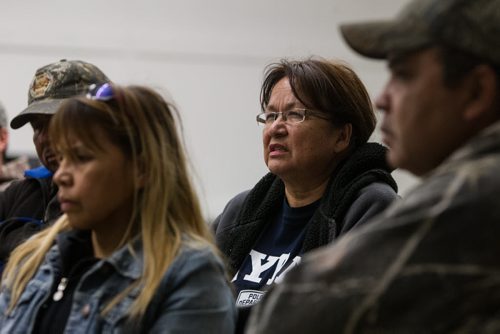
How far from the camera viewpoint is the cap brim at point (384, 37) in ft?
4.80

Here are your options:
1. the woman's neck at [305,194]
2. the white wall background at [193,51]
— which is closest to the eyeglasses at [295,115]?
the woman's neck at [305,194]

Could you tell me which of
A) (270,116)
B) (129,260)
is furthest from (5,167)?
(129,260)

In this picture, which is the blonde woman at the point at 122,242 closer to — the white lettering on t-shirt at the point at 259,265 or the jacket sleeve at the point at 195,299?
the jacket sleeve at the point at 195,299

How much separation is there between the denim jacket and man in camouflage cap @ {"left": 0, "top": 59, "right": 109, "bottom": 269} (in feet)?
2.64

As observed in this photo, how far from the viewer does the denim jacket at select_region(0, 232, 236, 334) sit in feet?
6.23

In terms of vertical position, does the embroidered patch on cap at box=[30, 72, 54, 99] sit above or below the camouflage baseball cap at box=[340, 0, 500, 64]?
below

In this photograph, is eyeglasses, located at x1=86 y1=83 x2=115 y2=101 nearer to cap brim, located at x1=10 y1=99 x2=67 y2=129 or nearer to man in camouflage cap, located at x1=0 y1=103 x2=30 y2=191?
cap brim, located at x1=10 y1=99 x2=67 y2=129

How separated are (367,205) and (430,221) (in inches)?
57.1

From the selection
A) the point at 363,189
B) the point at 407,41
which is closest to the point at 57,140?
the point at 407,41

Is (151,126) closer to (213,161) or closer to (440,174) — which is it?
(440,174)

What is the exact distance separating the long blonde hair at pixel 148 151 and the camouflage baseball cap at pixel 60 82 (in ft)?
2.96

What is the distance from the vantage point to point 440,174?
134cm

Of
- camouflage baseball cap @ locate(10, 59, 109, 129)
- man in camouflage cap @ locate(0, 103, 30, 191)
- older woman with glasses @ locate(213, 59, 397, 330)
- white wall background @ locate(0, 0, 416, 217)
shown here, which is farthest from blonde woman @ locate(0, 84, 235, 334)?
white wall background @ locate(0, 0, 416, 217)

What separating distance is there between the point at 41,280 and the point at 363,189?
1.02 meters
